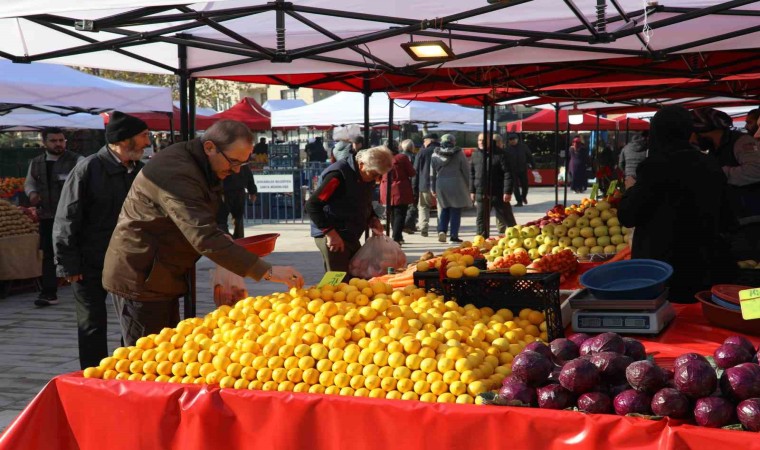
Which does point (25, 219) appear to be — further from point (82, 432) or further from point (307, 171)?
point (307, 171)

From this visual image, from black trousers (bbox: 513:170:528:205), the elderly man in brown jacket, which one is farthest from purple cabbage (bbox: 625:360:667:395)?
black trousers (bbox: 513:170:528:205)

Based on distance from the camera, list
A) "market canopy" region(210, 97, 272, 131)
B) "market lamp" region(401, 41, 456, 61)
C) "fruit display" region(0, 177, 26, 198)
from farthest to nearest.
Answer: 1. "market canopy" region(210, 97, 272, 131)
2. "fruit display" region(0, 177, 26, 198)
3. "market lamp" region(401, 41, 456, 61)

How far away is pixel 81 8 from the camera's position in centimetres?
360

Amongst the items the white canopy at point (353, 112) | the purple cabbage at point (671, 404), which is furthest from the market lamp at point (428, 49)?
the white canopy at point (353, 112)

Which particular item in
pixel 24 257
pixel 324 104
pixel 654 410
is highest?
pixel 324 104

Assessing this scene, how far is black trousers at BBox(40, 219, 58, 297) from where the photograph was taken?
29.0 feet

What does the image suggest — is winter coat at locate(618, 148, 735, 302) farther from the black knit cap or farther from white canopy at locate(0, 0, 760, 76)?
the black knit cap

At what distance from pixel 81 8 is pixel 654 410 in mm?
2683

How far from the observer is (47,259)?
8969 mm

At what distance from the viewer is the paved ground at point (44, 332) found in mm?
6070

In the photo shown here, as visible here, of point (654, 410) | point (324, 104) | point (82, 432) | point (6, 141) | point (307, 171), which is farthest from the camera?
point (6, 141)

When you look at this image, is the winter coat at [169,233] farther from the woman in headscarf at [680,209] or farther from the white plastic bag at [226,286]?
the woman in headscarf at [680,209]

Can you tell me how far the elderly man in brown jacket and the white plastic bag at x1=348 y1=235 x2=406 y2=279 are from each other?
7.39 ft

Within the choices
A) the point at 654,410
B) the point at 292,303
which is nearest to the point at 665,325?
the point at 654,410
